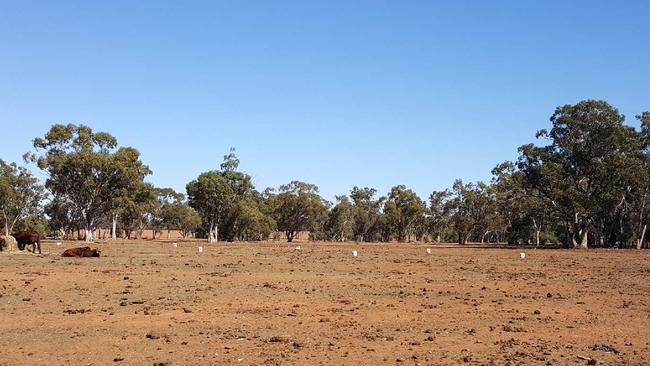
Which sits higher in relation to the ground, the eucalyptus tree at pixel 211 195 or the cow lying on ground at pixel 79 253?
the eucalyptus tree at pixel 211 195

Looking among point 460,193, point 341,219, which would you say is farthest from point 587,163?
point 341,219

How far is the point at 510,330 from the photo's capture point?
496 inches

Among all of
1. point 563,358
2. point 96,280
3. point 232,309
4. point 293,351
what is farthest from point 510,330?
point 96,280

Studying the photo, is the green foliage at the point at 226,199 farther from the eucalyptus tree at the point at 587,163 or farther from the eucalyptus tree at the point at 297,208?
the eucalyptus tree at the point at 587,163

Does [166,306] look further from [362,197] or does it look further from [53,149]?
[362,197]

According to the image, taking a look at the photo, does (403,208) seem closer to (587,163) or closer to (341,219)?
(341,219)

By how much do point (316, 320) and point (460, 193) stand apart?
104m

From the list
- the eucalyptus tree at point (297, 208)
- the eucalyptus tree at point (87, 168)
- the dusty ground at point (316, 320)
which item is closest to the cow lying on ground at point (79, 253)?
the dusty ground at point (316, 320)

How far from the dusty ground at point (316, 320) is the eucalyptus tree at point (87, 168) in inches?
1884

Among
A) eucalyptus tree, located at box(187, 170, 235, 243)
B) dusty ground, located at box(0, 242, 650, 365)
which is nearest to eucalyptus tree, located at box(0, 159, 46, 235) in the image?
eucalyptus tree, located at box(187, 170, 235, 243)

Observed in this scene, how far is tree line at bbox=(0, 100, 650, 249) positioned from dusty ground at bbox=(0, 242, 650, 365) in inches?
1825

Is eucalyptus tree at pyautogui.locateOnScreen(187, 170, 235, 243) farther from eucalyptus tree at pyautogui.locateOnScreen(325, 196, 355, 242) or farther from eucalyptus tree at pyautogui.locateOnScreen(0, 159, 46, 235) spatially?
eucalyptus tree at pyautogui.locateOnScreen(325, 196, 355, 242)

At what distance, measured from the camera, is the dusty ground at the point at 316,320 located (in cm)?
1029

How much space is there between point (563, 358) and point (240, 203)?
84.2 meters
